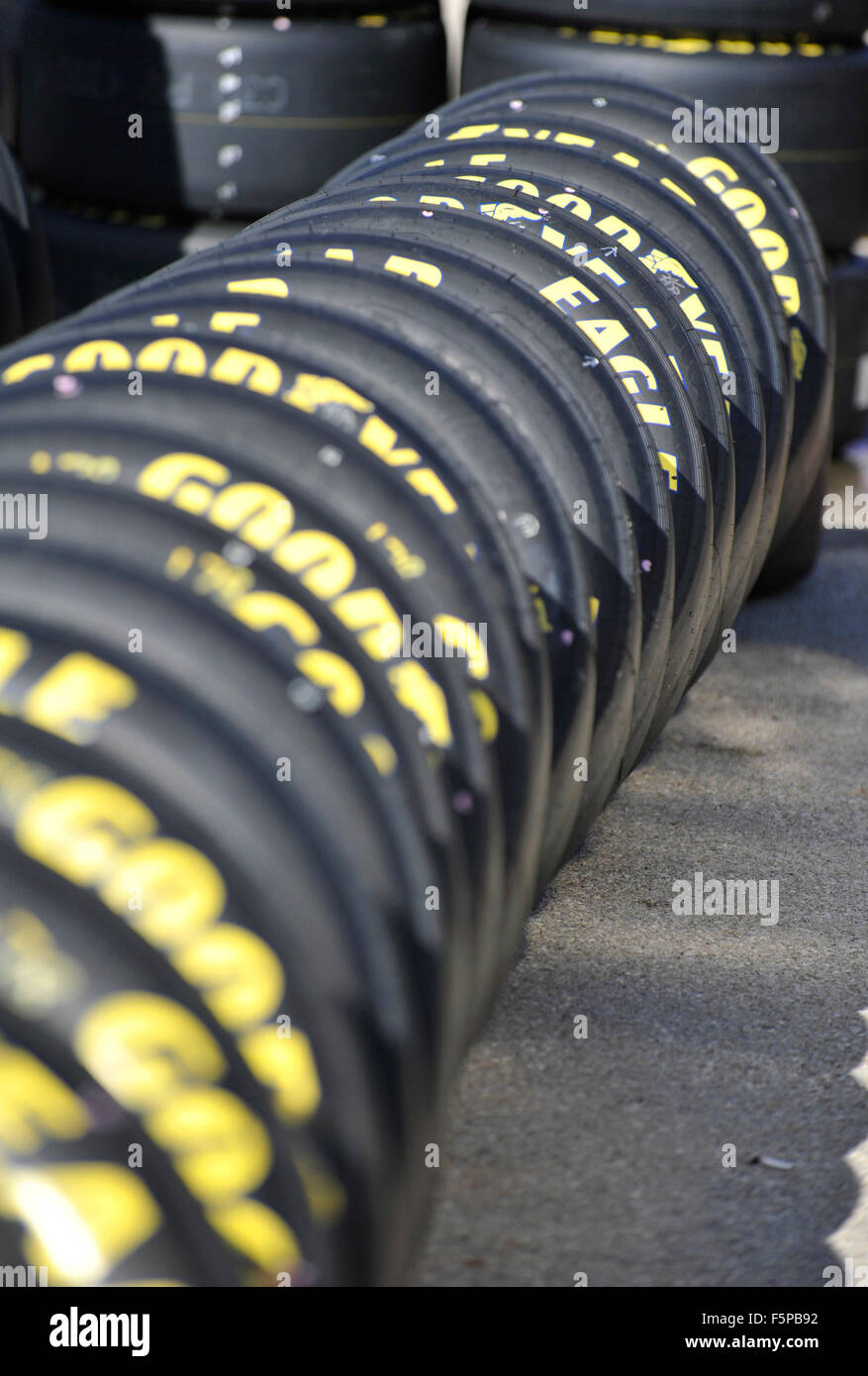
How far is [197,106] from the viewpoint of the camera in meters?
5.22

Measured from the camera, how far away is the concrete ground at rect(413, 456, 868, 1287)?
92.5 inches

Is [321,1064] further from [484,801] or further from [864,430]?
[864,430]

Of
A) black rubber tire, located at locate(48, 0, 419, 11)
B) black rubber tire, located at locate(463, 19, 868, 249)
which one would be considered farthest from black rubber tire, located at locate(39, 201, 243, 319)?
black rubber tire, located at locate(463, 19, 868, 249)

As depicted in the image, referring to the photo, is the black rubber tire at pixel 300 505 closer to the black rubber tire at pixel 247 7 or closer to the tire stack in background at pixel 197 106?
the tire stack in background at pixel 197 106

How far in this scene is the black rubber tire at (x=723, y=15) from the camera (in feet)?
16.4

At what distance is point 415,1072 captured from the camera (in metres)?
1.73

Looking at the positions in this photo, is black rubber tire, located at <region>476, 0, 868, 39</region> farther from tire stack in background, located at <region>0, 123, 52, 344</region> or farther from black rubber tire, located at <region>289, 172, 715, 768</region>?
black rubber tire, located at <region>289, 172, 715, 768</region>

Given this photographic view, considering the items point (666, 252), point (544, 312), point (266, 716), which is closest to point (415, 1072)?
point (266, 716)

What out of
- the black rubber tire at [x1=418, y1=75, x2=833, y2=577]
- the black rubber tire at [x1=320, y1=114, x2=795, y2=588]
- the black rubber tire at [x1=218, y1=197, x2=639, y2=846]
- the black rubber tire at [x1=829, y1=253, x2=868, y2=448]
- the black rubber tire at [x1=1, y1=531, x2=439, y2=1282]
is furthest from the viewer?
the black rubber tire at [x1=829, y1=253, x2=868, y2=448]

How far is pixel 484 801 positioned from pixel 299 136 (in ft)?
12.3

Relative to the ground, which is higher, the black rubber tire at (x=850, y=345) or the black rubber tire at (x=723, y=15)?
the black rubber tire at (x=723, y=15)

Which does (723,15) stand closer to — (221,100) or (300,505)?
(221,100)

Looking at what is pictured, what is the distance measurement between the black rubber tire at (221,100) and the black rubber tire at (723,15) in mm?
592

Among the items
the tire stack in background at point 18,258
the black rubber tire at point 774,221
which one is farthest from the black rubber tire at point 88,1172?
the tire stack in background at point 18,258
